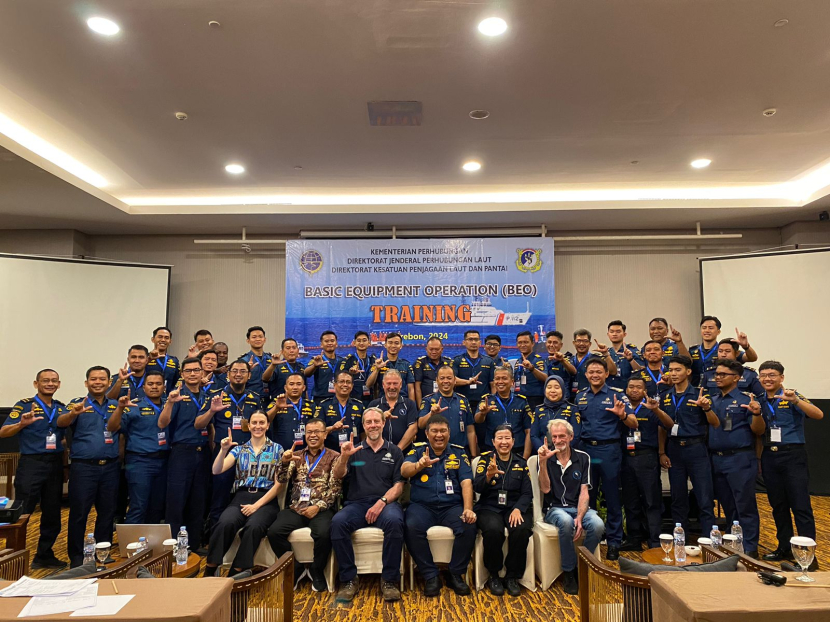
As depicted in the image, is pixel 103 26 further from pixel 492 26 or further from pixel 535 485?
pixel 535 485

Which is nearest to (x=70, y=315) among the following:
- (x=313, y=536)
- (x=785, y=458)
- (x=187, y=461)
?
(x=187, y=461)

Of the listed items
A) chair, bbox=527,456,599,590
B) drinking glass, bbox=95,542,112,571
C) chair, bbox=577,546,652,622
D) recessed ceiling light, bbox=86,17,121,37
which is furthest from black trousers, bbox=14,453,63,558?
chair, bbox=577,546,652,622

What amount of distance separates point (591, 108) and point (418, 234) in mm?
3559

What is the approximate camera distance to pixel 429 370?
5.85 m

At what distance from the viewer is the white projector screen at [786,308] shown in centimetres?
720

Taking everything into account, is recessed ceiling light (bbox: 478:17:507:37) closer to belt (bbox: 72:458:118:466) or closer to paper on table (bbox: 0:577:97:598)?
paper on table (bbox: 0:577:97:598)

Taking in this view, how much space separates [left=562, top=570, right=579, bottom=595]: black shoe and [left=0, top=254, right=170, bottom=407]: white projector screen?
657 centimetres

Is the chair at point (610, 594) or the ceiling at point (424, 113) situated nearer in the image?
the chair at point (610, 594)

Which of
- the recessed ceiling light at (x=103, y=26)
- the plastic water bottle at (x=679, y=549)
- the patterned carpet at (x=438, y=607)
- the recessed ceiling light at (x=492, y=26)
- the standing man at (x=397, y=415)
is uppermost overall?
the recessed ceiling light at (x=492, y=26)

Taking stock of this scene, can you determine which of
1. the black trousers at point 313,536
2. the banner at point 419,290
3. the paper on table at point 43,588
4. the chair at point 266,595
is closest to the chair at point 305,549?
the black trousers at point 313,536

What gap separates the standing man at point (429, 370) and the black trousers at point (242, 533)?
6.90ft

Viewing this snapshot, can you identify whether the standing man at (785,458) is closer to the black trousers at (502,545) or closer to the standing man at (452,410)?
the black trousers at (502,545)

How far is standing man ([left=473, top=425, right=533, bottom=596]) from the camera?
3.98 m

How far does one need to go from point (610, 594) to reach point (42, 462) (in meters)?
4.50
